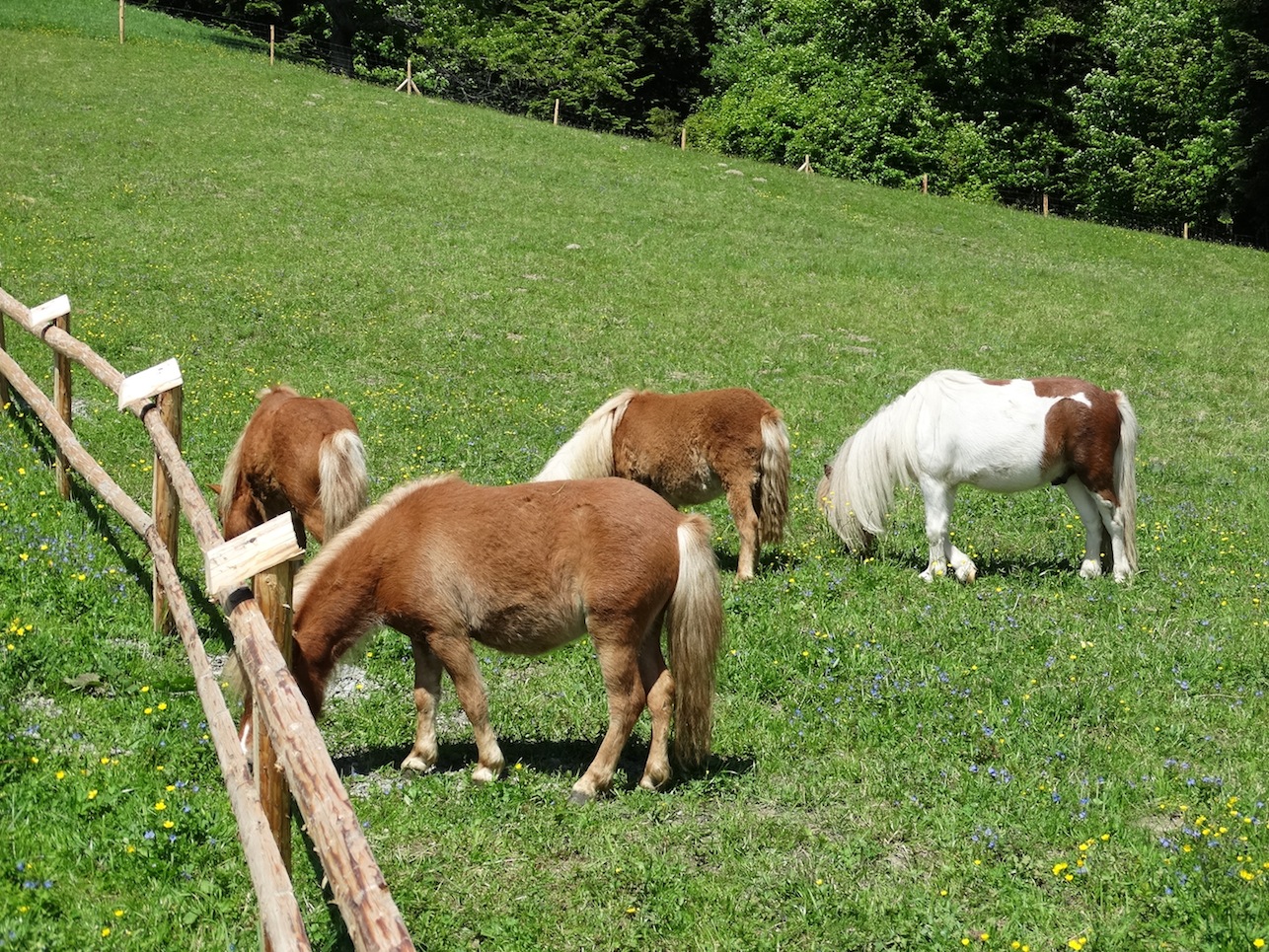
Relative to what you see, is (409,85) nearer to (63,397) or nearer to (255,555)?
(63,397)

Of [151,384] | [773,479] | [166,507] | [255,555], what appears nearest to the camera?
[255,555]

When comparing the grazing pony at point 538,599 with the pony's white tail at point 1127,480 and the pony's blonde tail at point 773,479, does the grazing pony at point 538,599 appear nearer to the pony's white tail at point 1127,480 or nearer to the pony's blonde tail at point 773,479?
the pony's blonde tail at point 773,479

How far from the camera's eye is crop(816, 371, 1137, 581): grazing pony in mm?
10461

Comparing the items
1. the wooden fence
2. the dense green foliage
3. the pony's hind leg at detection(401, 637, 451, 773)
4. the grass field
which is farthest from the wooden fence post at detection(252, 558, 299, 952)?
the dense green foliage

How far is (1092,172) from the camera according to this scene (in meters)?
48.5

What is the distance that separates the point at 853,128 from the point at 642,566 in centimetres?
4738

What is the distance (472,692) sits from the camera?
20.5ft

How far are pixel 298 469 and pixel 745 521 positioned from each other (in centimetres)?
418

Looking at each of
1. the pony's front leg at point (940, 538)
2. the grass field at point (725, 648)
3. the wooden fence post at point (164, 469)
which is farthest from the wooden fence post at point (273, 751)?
the pony's front leg at point (940, 538)

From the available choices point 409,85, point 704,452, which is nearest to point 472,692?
point 704,452

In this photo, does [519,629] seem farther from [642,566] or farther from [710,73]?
[710,73]

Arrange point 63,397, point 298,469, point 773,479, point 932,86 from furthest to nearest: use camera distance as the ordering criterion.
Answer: point 932,86 → point 773,479 → point 63,397 → point 298,469

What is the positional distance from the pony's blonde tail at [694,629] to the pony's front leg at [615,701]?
271mm

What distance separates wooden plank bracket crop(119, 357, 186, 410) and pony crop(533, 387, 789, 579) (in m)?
3.66
